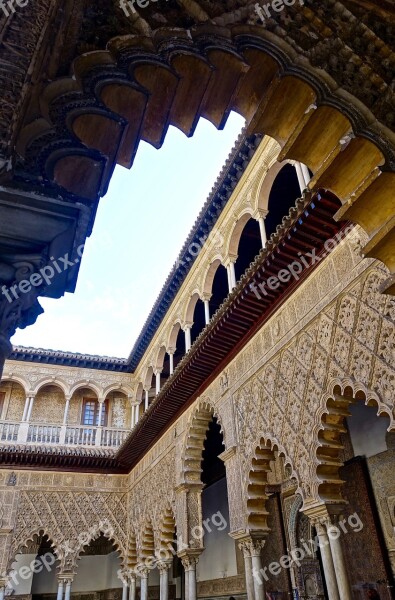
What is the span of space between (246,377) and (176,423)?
320 centimetres

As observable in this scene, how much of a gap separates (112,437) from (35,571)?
189 inches

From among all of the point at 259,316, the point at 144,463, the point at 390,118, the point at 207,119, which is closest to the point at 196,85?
the point at 207,119

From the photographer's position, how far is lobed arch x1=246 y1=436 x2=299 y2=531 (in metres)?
5.93

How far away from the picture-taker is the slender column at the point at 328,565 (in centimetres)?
453

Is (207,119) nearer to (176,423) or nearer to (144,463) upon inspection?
(176,423)

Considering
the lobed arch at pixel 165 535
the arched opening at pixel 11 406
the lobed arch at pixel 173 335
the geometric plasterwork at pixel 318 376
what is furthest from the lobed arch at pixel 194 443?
the arched opening at pixel 11 406

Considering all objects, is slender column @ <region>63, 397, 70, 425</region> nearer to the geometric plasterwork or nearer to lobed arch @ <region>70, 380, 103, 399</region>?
lobed arch @ <region>70, 380, 103, 399</region>

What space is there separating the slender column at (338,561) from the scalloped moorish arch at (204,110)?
3081 millimetres

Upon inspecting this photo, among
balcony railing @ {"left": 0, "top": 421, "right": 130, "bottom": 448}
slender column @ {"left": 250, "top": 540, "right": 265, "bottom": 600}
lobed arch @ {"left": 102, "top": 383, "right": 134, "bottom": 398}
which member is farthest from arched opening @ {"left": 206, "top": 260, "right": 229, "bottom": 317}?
slender column @ {"left": 250, "top": 540, "right": 265, "bottom": 600}

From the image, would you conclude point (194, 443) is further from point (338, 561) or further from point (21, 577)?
point (21, 577)

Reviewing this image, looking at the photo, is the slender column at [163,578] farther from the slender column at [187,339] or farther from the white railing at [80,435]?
the slender column at [187,339]

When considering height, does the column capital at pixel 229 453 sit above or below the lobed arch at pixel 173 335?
below

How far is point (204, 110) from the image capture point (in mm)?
2539

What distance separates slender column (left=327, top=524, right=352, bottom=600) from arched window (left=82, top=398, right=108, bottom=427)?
31.9ft
